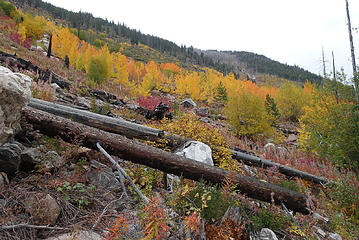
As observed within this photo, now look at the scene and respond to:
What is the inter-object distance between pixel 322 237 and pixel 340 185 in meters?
1.93

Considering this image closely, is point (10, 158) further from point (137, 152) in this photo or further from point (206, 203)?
point (206, 203)

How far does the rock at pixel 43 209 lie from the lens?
5.62 feet

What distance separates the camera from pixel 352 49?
12.7 m

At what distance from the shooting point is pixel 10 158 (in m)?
2.12

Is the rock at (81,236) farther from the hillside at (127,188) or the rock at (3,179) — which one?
the rock at (3,179)

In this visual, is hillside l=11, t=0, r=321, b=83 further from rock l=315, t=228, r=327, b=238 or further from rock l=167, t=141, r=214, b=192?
rock l=315, t=228, r=327, b=238

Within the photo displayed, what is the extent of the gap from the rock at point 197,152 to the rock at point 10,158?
2.70 metres

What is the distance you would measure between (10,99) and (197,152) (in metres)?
3.25

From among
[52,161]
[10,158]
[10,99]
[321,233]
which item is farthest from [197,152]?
[10,99]

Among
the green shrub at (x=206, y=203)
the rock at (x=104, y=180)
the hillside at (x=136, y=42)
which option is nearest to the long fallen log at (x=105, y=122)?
the rock at (x=104, y=180)

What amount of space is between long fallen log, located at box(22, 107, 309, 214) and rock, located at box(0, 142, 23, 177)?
2.18 ft

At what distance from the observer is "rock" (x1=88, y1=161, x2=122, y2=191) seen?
8.59 ft

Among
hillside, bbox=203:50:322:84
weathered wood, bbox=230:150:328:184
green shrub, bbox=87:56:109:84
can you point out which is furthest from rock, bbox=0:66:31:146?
hillside, bbox=203:50:322:84

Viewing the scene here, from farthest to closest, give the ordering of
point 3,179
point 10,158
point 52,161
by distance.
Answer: point 52,161
point 10,158
point 3,179
